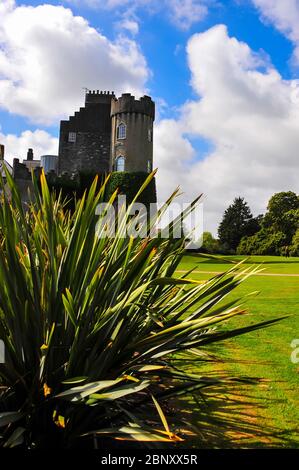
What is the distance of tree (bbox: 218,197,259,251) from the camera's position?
66.8 meters

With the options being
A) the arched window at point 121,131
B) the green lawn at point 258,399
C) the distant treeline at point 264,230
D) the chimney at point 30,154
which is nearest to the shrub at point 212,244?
the distant treeline at point 264,230

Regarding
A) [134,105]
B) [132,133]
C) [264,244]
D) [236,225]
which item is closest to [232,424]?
[132,133]

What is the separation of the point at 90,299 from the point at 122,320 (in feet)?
0.84

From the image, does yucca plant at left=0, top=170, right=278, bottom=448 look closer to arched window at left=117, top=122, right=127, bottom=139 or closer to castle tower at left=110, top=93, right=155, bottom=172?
castle tower at left=110, top=93, right=155, bottom=172

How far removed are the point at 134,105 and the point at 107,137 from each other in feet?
15.1

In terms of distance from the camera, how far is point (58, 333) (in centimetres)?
269

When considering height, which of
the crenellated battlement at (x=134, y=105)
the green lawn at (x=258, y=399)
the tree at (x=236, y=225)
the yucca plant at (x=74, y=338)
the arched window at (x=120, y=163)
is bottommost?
the green lawn at (x=258, y=399)

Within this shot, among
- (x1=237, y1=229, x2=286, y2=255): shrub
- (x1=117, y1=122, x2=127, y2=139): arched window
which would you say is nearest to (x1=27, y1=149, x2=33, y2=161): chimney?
(x1=117, y1=122, x2=127, y2=139): arched window

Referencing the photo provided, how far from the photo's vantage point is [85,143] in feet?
140

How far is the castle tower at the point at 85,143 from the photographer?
42.5 meters

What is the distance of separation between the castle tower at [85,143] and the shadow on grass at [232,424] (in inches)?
1543

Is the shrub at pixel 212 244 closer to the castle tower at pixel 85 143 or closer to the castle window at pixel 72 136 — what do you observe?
the castle tower at pixel 85 143

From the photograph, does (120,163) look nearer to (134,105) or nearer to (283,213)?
(134,105)

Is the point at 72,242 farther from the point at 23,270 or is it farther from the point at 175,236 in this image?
the point at 175,236
